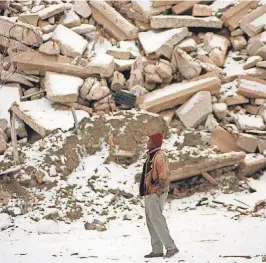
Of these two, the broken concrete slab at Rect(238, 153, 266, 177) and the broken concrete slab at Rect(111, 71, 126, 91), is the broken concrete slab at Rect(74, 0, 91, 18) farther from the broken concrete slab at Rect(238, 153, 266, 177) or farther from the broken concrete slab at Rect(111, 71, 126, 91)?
the broken concrete slab at Rect(238, 153, 266, 177)

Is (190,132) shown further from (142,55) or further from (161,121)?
(142,55)

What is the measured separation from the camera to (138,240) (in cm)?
705

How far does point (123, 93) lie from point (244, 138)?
8.55 feet

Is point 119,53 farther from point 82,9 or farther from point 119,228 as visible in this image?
point 119,228

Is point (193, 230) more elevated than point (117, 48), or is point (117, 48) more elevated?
point (117, 48)

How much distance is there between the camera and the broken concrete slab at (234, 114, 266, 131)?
Result: 10266mm

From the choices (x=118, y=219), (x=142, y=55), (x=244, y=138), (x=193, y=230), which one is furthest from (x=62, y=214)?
(x=142, y=55)

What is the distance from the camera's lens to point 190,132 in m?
10.1

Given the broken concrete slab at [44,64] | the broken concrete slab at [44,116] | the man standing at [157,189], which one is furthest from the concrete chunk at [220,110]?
the man standing at [157,189]

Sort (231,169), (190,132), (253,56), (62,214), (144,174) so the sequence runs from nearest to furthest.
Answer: (144,174) → (62,214) → (231,169) → (190,132) → (253,56)

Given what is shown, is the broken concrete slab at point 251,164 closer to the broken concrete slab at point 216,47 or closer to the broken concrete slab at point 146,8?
the broken concrete slab at point 216,47

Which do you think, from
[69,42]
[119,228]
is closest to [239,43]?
[69,42]

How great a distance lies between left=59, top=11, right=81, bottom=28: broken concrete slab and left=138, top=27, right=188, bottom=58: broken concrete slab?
1552 millimetres

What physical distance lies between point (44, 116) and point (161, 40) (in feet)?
11.0
